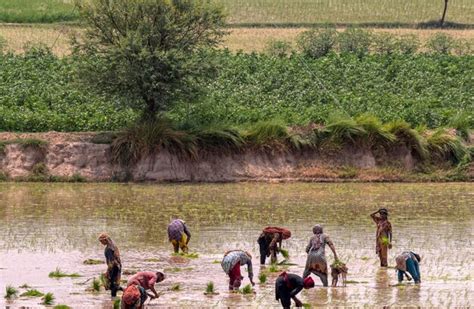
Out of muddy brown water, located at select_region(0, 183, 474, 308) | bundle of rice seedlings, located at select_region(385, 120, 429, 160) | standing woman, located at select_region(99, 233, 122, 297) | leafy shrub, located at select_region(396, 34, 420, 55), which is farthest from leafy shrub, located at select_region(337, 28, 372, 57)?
standing woman, located at select_region(99, 233, 122, 297)

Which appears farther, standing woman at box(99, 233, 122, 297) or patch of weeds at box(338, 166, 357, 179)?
patch of weeds at box(338, 166, 357, 179)

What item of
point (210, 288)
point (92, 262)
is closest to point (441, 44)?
point (92, 262)

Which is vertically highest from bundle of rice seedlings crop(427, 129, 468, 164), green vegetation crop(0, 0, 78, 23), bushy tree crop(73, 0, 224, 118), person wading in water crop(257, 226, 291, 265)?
green vegetation crop(0, 0, 78, 23)

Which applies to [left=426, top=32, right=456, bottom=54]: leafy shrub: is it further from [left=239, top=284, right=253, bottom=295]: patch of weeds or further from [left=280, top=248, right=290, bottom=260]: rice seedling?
[left=239, top=284, right=253, bottom=295]: patch of weeds

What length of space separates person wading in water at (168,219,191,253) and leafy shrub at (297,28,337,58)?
29.5m

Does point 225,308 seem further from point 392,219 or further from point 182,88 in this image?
Answer: point 182,88

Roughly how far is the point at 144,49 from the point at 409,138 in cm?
973

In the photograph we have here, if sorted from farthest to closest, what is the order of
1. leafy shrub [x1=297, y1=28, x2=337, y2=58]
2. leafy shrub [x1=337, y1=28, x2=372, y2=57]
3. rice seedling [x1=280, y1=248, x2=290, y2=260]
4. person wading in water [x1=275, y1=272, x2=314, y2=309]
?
leafy shrub [x1=337, y1=28, x2=372, y2=57] < leafy shrub [x1=297, y1=28, x2=337, y2=58] < rice seedling [x1=280, y1=248, x2=290, y2=260] < person wading in water [x1=275, y1=272, x2=314, y2=309]

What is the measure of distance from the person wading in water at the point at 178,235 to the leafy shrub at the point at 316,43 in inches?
1161

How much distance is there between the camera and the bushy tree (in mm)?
43656

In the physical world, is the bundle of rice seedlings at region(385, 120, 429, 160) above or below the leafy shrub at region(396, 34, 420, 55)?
below

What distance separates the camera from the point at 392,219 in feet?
114

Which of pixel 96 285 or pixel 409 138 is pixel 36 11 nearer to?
pixel 409 138

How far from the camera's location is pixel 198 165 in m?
43.4
